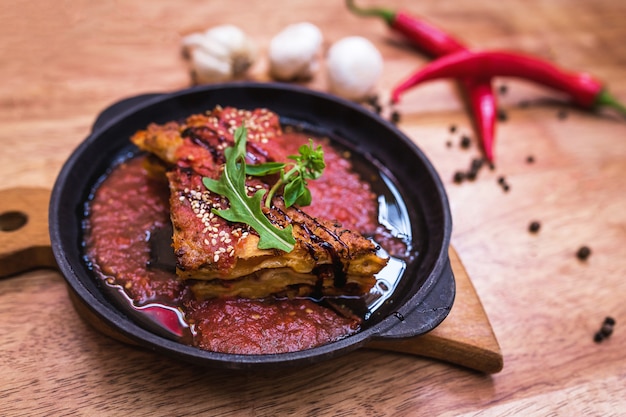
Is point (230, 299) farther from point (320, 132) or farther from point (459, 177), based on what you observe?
point (459, 177)

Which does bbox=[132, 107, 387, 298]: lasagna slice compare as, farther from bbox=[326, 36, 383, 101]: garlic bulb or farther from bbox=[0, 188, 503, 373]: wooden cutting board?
bbox=[326, 36, 383, 101]: garlic bulb

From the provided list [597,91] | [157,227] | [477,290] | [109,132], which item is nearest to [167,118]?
[109,132]

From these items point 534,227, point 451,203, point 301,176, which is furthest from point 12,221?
point 534,227

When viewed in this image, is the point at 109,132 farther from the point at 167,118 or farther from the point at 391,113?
the point at 391,113

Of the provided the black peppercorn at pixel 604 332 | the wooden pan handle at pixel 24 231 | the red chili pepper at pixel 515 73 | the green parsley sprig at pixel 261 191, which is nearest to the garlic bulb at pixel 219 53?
the red chili pepper at pixel 515 73

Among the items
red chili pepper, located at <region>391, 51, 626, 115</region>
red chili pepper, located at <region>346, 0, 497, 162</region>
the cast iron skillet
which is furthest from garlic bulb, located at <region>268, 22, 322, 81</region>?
red chili pepper, located at <region>346, 0, 497, 162</region>

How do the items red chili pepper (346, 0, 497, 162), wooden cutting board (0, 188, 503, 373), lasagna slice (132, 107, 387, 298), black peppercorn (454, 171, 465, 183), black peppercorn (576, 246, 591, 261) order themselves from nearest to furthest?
lasagna slice (132, 107, 387, 298), wooden cutting board (0, 188, 503, 373), black peppercorn (576, 246, 591, 261), black peppercorn (454, 171, 465, 183), red chili pepper (346, 0, 497, 162)

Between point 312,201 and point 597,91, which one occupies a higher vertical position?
point 597,91
